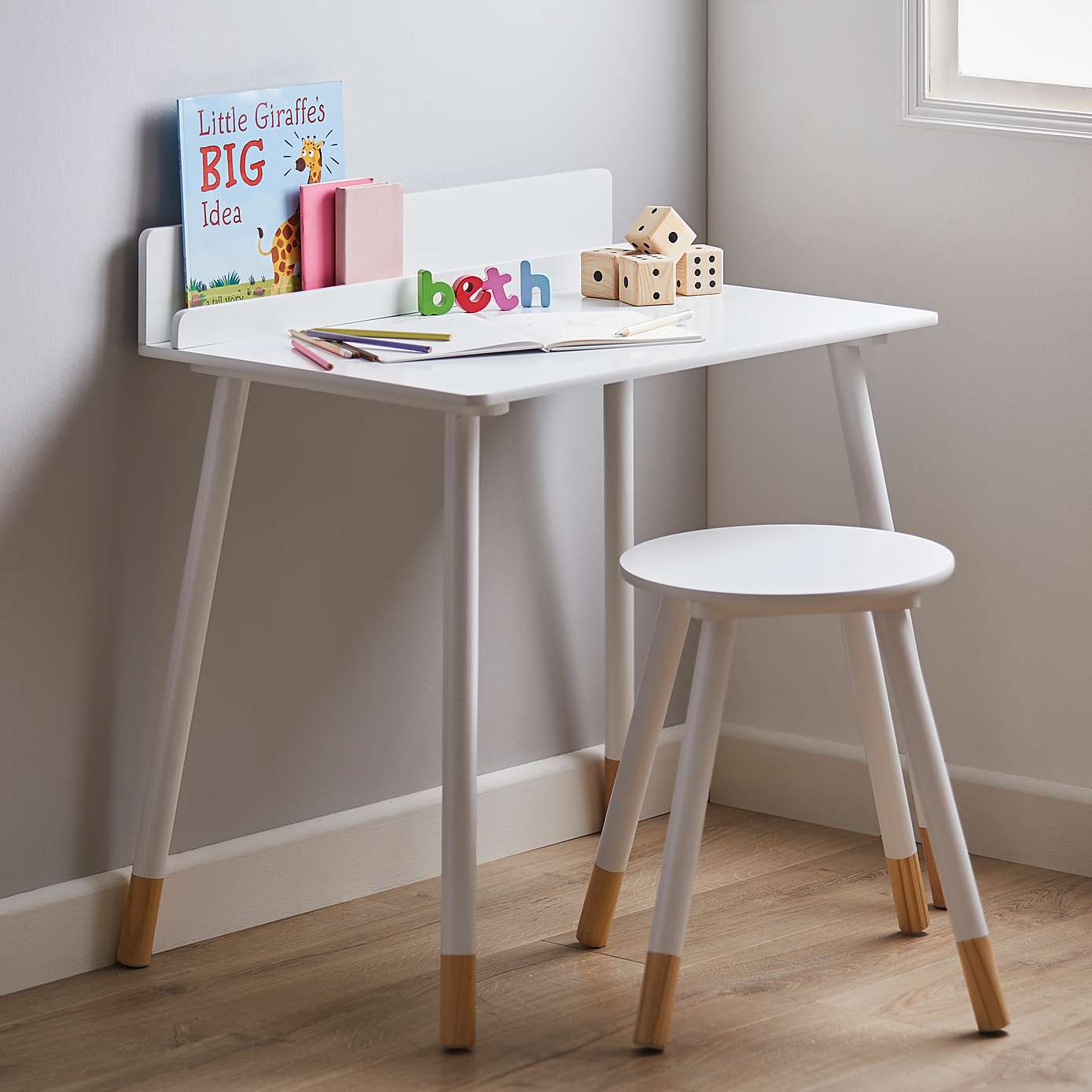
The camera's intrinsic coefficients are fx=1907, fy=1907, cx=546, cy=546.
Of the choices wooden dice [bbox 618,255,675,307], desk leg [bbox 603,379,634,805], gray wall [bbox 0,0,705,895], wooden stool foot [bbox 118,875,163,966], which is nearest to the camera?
gray wall [bbox 0,0,705,895]

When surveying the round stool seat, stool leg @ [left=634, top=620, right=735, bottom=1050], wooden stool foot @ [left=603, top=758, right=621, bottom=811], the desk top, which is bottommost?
wooden stool foot @ [left=603, top=758, right=621, bottom=811]

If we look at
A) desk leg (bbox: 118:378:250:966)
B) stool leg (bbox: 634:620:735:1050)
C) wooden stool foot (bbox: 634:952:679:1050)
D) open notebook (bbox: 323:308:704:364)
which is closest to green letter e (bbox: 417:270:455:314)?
open notebook (bbox: 323:308:704:364)

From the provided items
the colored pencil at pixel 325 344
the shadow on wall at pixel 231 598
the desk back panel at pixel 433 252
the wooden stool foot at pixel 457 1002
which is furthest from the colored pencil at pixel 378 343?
the wooden stool foot at pixel 457 1002

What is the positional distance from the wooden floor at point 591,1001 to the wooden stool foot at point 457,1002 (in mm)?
16

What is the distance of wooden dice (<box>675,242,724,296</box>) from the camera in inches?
88.5

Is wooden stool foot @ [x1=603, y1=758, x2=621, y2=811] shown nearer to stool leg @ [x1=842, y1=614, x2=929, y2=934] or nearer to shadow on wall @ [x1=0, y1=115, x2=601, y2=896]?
shadow on wall @ [x1=0, y1=115, x2=601, y2=896]

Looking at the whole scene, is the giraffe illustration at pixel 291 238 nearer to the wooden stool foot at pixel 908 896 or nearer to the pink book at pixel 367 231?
the pink book at pixel 367 231

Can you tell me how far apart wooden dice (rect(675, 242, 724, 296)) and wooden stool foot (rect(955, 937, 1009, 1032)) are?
32.5 inches

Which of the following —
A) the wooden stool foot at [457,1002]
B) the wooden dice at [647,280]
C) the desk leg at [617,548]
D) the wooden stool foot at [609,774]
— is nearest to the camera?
the wooden stool foot at [457,1002]

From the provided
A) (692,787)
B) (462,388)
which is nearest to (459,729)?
(692,787)

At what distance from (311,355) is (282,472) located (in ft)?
1.02

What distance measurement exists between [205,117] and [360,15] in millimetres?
283

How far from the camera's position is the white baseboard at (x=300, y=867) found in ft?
6.72

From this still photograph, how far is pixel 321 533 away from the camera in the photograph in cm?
223
